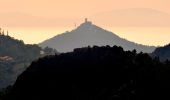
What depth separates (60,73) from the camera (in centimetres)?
9869

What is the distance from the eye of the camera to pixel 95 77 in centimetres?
9544

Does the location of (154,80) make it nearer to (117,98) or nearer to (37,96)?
(117,98)

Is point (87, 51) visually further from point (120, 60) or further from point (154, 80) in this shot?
point (154, 80)

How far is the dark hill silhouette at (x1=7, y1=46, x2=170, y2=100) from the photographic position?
8819 cm

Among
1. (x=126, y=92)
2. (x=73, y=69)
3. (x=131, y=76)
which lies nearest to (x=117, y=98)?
(x=126, y=92)

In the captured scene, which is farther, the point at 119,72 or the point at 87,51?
the point at 87,51

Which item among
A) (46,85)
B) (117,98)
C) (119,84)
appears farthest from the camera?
(46,85)

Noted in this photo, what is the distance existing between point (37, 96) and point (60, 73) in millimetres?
4740

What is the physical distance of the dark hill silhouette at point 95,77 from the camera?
88.2 meters

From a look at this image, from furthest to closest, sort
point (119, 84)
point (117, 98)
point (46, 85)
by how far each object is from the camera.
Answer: point (46, 85)
point (119, 84)
point (117, 98)

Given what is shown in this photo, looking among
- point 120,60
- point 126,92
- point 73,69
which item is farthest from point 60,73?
point 126,92

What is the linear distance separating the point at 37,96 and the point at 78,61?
327 inches

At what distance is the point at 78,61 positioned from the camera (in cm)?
10075

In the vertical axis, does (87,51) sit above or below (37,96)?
above
